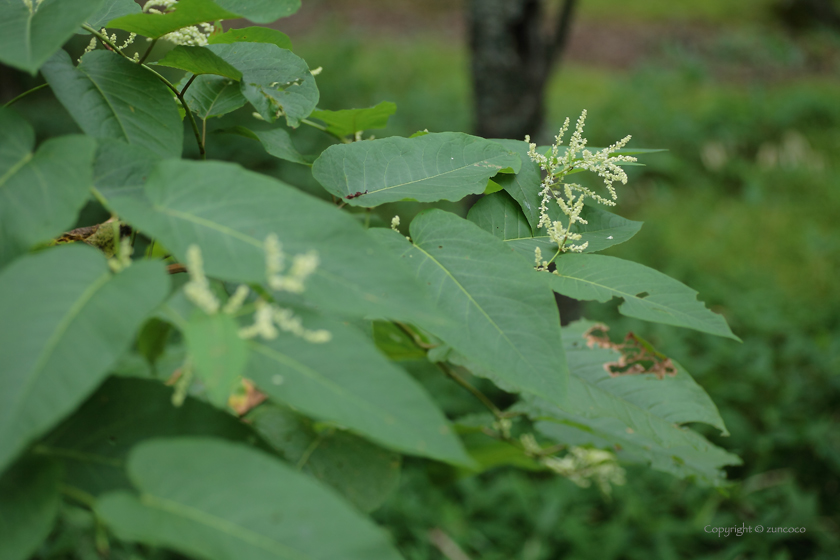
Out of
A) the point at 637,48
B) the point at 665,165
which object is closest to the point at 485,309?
the point at 665,165

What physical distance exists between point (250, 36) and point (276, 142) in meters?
0.17

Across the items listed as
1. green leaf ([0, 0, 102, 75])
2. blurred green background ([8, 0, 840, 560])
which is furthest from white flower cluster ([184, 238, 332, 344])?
blurred green background ([8, 0, 840, 560])

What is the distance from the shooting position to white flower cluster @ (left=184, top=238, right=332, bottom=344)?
457mm

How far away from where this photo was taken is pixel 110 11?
80 cm

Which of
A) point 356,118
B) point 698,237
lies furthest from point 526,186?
point 698,237

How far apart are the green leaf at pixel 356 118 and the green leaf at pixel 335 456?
1.60ft

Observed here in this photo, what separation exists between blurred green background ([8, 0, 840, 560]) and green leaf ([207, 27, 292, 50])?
933 millimetres

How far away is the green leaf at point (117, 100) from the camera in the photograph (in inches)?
26.1

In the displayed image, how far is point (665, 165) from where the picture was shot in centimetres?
488

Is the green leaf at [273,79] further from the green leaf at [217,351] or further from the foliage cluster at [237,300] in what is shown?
the green leaf at [217,351]

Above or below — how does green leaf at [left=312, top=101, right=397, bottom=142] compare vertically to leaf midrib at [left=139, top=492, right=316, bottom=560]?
above

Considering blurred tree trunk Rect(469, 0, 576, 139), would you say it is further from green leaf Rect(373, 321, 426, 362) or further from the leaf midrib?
the leaf midrib

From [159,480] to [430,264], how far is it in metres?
0.39

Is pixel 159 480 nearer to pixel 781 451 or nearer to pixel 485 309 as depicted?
pixel 485 309
